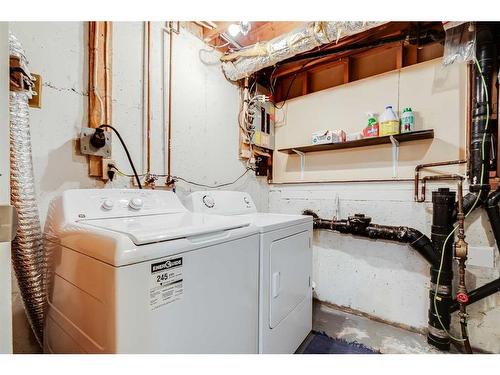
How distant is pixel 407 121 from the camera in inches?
73.9

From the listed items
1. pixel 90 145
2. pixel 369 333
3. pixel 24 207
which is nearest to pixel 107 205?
pixel 24 207

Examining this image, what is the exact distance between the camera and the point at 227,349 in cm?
106

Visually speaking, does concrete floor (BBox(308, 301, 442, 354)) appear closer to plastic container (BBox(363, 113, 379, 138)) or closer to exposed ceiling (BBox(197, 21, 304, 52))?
plastic container (BBox(363, 113, 379, 138))

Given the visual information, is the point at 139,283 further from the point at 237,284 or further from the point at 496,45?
the point at 496,45

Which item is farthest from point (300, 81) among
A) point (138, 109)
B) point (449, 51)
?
point (138, 109)

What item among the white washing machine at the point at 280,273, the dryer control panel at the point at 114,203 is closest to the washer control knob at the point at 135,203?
the dryer control panel at the point at 114,203

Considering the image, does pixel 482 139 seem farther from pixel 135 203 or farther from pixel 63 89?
pixel 63 89

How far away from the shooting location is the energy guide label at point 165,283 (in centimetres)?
78

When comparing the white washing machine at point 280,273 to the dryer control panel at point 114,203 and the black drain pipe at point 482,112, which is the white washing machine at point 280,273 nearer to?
the dryer control panel at point 114,203

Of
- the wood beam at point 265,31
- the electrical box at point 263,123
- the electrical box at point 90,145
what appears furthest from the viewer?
the electrical box at point 263,123

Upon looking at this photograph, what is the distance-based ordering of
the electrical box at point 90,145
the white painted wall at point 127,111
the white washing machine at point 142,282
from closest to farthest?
1. the white washing machine at point 142,282
2. the white painted wall at point 127,111
3. the electrical box at point 90,145

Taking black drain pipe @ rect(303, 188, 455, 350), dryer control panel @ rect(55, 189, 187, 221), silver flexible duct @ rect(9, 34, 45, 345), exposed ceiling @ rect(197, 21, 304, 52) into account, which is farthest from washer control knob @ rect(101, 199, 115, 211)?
black drain pipe @ rect(303, 188, 455, 350)

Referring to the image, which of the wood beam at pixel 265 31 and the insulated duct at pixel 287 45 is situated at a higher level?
the wood beam at pixel 265 31

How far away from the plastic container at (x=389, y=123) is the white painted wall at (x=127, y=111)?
4.30 ft
